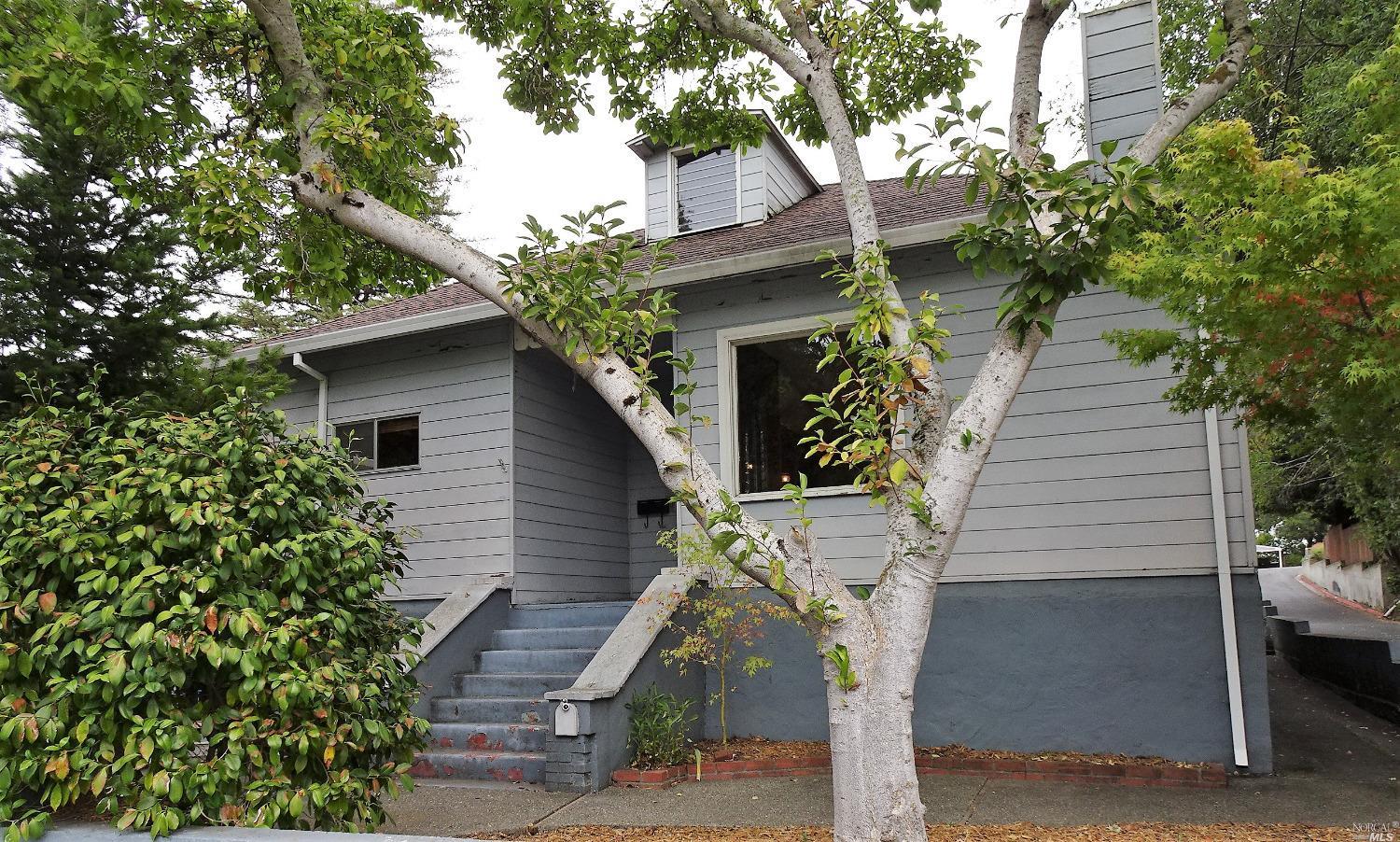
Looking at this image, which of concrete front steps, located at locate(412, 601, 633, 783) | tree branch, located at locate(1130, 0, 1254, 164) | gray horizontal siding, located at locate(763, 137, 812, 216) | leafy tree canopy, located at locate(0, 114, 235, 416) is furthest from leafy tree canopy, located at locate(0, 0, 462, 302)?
tree branch, located at locate(1130, 0, 1254, 164)

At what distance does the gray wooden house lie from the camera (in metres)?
6.62

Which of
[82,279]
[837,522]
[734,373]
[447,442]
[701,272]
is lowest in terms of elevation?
[837,522]

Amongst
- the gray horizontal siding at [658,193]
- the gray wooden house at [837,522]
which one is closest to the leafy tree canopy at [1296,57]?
the gray wooden house at [837,522]

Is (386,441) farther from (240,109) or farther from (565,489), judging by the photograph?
(240,109)

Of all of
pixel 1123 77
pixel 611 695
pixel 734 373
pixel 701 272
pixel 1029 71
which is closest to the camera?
pixel 1029 71

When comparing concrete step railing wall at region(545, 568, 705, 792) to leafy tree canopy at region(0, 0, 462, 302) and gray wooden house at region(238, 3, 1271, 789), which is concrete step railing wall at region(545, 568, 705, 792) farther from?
leafy tree canopy at region(0, 0, 462, 302)

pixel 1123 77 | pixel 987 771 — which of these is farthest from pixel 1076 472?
pixel 1123 77

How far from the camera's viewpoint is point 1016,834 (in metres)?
5.04

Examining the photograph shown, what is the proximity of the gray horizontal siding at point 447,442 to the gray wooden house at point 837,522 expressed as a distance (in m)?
0.02

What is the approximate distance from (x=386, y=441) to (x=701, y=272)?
159 inches

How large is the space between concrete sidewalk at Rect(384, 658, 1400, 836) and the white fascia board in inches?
141

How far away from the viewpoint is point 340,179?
210 inches

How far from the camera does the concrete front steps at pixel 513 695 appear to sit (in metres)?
6.85

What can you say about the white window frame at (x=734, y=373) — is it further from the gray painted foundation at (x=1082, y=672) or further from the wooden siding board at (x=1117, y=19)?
the wooden siding board at (x=1117, y=19)
